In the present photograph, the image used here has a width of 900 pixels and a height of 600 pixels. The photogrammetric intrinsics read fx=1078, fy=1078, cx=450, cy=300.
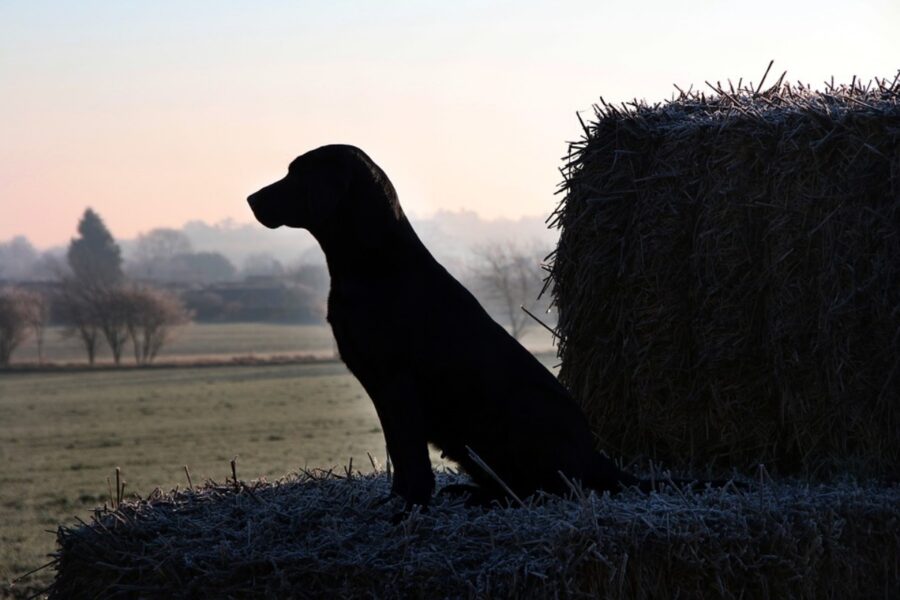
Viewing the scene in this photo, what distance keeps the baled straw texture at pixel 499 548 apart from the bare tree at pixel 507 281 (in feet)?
185

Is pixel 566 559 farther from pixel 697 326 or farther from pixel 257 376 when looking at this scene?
pixel 257 376

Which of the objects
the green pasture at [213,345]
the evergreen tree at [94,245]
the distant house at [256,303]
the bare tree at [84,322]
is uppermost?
the evergreen tree at [94,245]

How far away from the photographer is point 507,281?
63781 mm

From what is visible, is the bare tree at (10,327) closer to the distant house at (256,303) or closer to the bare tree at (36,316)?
the bare tree at (36,316)

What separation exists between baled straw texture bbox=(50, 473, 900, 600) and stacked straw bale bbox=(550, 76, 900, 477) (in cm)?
96

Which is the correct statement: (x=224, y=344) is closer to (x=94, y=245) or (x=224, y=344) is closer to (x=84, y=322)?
(x=84, y=322)

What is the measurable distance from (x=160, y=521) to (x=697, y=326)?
2.76 m

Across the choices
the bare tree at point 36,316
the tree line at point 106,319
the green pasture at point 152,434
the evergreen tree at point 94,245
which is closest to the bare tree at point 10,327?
the tree line at point 106,319

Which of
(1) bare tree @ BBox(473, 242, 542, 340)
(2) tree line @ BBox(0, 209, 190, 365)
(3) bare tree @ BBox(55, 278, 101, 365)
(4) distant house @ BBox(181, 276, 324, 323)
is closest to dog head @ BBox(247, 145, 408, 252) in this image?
(2) tree line @ BBox(0, 209, 190, 365)

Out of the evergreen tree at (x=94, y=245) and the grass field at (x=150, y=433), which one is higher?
the evergreen tree at (x=94, y=245)

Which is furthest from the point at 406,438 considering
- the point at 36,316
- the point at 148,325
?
the point at 36,316

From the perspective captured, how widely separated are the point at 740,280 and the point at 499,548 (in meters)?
2.43

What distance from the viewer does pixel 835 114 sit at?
518 cm

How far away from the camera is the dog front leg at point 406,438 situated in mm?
3934
